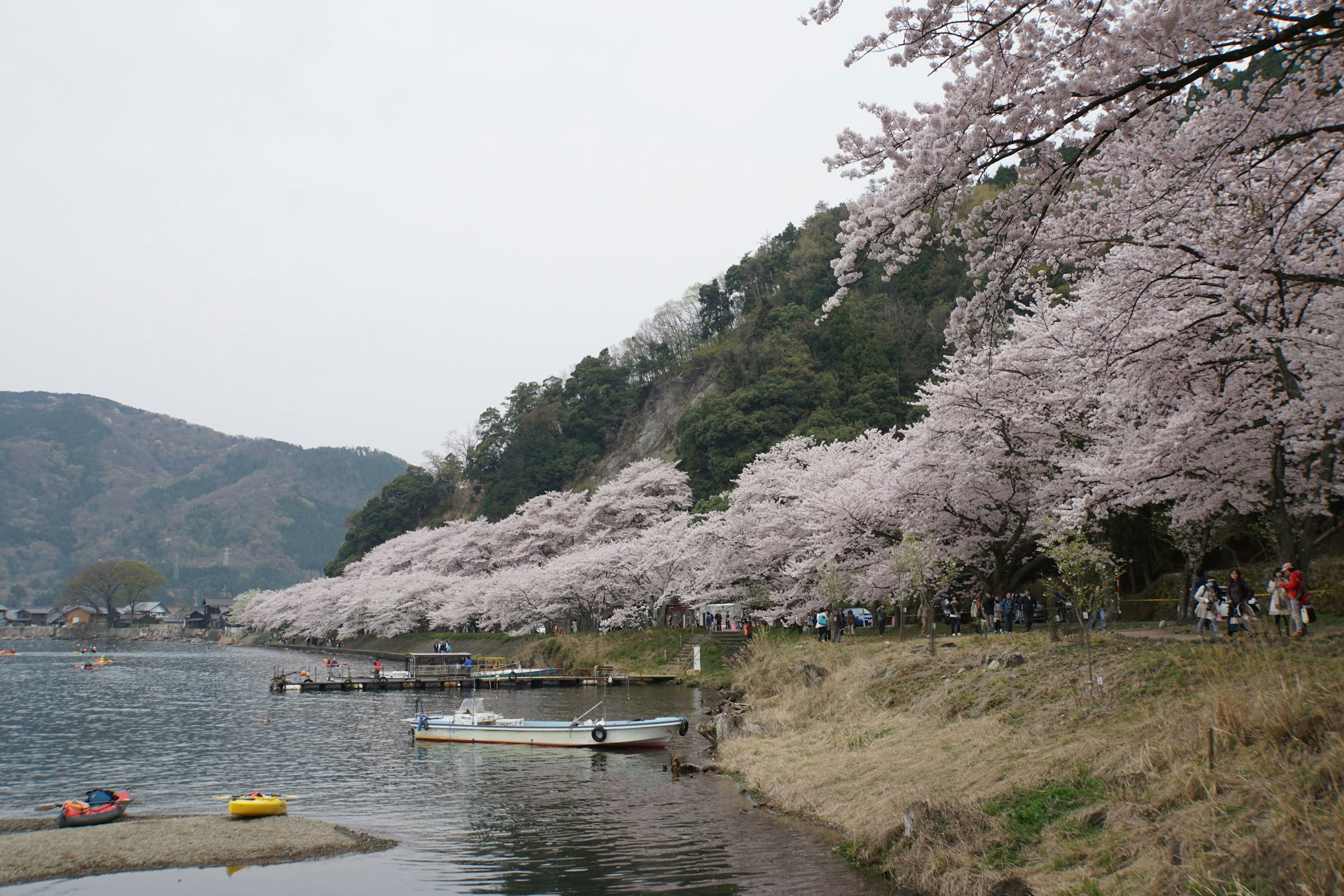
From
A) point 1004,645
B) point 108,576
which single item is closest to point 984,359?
point 1004,645

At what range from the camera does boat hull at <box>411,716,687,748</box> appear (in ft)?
80.7

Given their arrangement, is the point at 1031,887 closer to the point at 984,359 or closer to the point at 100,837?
the point at 984,359

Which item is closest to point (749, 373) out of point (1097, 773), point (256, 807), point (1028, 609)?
point (1028, 609)

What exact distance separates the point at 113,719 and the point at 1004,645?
3380 centimetres

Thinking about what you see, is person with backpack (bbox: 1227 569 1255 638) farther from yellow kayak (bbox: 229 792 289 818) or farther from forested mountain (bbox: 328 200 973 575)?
forested mountain (bbox: 328 200 973 575)

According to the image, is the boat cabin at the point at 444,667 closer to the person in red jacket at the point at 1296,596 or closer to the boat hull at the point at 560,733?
the boat hull at the point at 560,733

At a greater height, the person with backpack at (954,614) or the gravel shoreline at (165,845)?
the person with backpack at (954,614)

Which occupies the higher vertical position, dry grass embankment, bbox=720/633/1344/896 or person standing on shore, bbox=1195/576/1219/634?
person standing on shore, bbox=1195/576/1219/634

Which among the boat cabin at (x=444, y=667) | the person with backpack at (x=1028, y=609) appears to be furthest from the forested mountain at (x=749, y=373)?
the boat cabin at (x=444, y=667)

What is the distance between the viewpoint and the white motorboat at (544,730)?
24.6 m

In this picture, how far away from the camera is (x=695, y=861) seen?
41.9 ft

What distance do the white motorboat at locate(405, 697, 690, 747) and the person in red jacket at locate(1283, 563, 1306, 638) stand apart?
15989mm

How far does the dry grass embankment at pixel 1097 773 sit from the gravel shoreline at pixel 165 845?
7.94 m

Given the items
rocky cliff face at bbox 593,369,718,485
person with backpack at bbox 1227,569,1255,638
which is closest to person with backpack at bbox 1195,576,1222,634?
person with backpack at bbox 1227,569,1255,638
